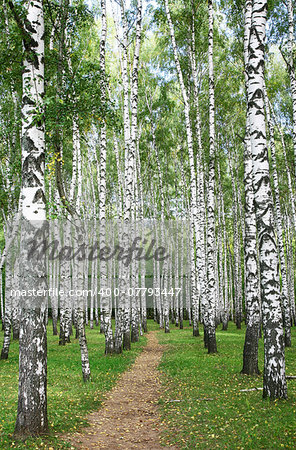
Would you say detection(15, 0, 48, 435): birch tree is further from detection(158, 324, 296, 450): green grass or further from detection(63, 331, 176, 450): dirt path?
detection(158, 324, 296, 450): green grass

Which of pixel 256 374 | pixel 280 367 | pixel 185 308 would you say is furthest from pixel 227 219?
pixel 280 367

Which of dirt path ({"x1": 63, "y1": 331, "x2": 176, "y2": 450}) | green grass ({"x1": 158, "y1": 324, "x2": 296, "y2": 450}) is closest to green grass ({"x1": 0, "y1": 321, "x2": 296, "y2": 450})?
green grass ({"x1": 158, "y1": 324, "x2": 296, "y2": 450})

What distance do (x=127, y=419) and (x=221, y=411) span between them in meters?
Answer: 1.85

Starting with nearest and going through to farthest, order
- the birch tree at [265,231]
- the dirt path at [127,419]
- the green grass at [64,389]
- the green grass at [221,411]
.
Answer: the green grass at [221,411] → the green grass at [64,389] → the dirt path at [127,419] → the birch tree at [265,231]

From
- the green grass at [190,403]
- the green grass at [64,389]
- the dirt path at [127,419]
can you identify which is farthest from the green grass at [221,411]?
the green grass at [64,389]

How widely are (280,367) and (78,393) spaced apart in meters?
4.57

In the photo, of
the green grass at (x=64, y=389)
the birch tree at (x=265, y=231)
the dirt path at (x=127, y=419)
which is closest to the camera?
the green grass at (x=64, y=389)

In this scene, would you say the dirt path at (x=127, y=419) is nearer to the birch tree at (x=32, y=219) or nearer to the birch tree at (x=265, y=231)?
the birch tree at (x=32, y=219)

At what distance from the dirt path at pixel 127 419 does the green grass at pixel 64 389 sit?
0.25 m

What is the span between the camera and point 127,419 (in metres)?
7.02

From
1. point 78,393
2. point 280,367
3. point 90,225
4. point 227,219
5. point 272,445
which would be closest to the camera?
point 272,445

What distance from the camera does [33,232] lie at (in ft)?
18.4

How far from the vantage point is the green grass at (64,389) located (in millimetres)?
5527

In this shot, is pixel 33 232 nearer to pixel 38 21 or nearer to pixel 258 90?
pixel 38 21
